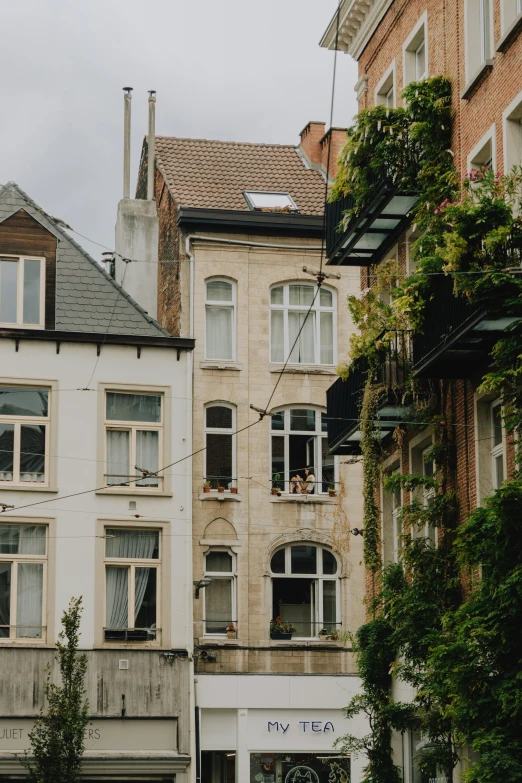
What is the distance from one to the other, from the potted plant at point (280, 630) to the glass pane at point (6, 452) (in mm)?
7358

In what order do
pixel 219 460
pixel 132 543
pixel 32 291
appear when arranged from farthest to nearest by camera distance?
1. pixel 219 460
2. pixel 32 291
3. pixel 132 543

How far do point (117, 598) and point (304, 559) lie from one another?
5247 mm

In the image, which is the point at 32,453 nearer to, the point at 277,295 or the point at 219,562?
the point at 219,562

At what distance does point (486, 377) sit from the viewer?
18250 millimetres

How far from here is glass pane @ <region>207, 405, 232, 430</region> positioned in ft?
118

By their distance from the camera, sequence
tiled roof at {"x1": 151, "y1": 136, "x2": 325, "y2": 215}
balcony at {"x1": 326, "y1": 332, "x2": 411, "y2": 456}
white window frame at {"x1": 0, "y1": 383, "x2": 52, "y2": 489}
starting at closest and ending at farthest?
balcony at {"x1": 326, "y1": 332, "x2": 411, "y2": 456} < white window frame at {"x1": 0, "y1": 383, "x2": 52, "y2": 489} < tiled roof at {"x1": 151, "y1": 136, "x2": 325, "y2": 215}

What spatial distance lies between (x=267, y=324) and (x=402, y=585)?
15.1 metres

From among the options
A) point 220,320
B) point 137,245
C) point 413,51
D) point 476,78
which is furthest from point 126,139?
point 476,78

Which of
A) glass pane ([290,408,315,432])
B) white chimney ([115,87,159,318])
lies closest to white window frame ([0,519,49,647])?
glass pane ([290,408,315,432])

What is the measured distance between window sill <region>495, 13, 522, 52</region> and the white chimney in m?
19.9

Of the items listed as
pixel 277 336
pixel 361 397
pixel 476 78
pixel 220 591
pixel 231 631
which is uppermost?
pixel 277 336

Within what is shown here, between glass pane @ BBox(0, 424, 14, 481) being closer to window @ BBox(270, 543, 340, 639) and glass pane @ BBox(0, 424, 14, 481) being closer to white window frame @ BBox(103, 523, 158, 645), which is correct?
white window frame @ BBox(103, 523, 158, 645)

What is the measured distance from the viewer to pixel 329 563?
118 feet

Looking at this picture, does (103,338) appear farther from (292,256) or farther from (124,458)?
(292,256)
